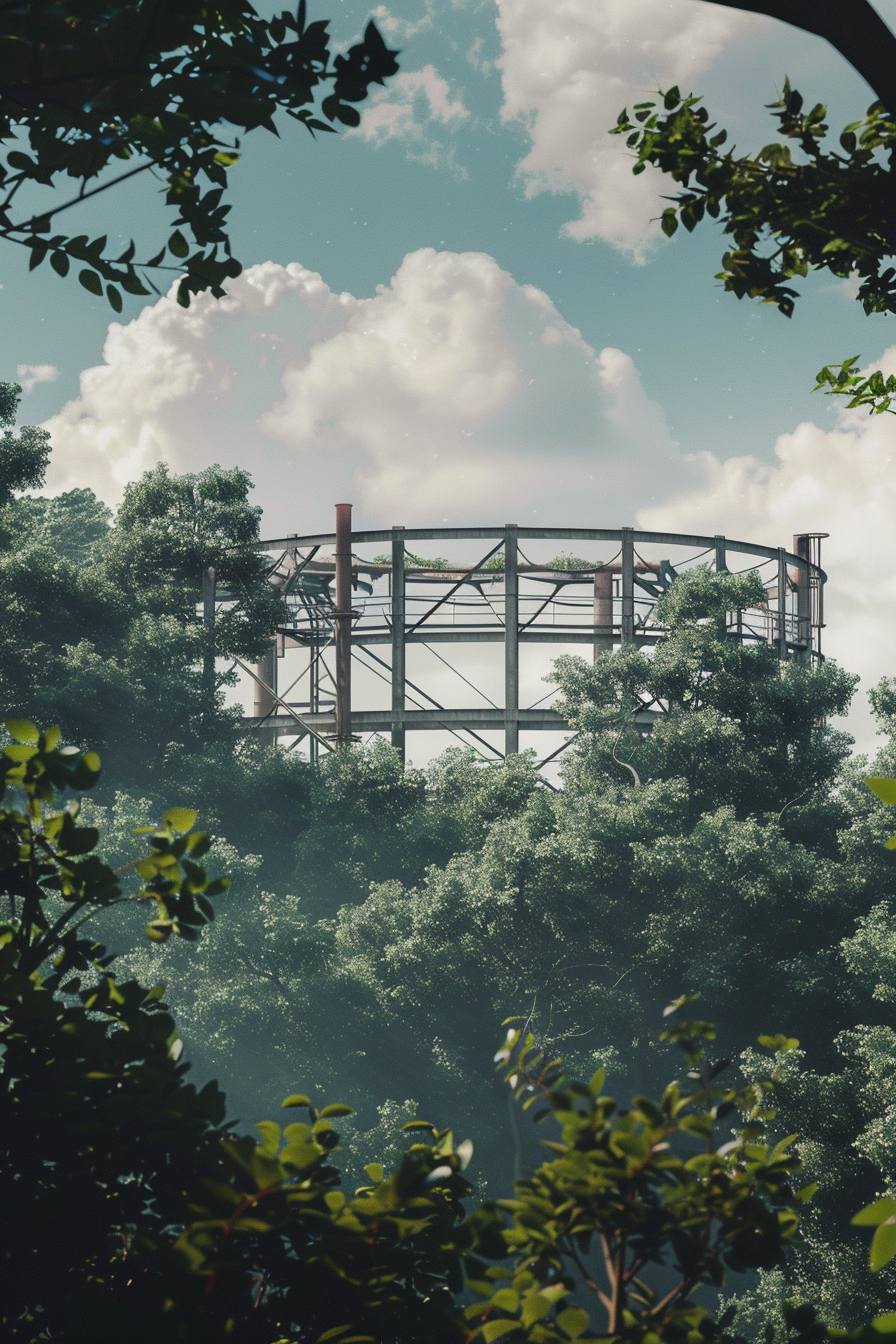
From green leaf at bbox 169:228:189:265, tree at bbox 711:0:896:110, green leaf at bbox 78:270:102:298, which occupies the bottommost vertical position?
green leaf at bbox 78:270:102:298

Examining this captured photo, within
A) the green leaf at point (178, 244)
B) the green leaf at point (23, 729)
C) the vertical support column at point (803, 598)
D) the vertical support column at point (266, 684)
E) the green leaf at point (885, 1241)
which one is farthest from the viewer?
the vertical support column at point (803, 598)

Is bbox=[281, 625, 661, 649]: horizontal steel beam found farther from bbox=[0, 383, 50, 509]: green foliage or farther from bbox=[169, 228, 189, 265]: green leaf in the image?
bbox=[169, 228, 189, 265]: green leaf

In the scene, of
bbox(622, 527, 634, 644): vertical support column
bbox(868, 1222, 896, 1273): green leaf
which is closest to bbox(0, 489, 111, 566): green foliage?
bbox(622, 527, 634, 644): vertical support column

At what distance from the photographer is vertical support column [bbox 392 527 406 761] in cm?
2281

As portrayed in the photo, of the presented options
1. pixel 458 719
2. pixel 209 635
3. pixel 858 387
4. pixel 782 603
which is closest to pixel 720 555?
pixel 782 603

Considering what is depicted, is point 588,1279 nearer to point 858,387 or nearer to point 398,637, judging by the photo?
point 858,387

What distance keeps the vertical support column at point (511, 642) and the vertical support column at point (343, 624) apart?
3316 millimetres

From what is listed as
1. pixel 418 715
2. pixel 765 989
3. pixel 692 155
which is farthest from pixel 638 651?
pixel 692 155

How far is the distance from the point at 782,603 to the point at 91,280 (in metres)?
24.2

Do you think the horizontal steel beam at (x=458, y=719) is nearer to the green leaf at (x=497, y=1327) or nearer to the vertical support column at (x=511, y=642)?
the vertical support column at (x=511, y=642)

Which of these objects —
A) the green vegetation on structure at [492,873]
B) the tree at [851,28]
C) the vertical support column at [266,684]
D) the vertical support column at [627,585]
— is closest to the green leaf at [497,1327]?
the tree at [851,28]

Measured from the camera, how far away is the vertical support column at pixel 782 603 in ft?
82.4

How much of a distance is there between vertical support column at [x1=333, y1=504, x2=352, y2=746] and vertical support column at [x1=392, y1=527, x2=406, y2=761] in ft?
3.11

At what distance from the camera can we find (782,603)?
2528 cm
